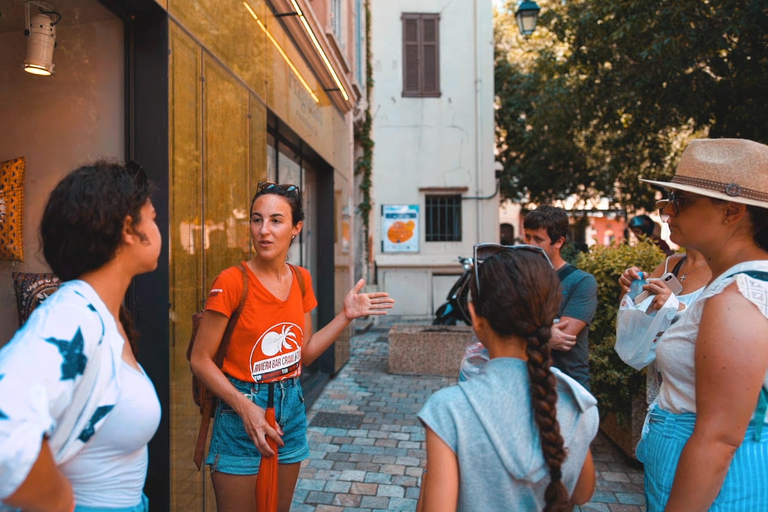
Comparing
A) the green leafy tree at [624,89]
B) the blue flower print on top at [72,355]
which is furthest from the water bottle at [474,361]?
the green leafy tree at [624,89]

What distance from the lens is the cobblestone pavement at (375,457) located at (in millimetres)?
3996

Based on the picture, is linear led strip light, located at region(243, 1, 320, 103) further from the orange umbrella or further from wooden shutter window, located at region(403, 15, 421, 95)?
wooden shutter window, located at region(403, 15, 421, 95)

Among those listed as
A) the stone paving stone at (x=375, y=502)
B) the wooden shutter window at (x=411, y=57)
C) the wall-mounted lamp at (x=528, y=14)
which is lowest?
the stone paving stone at (x=375, y=502)

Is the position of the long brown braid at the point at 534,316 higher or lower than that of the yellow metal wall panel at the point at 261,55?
lower

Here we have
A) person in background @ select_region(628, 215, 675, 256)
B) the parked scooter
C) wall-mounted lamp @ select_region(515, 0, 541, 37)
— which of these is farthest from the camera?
wall-mounted lamp @ select_region(515, 0, 541, 37)

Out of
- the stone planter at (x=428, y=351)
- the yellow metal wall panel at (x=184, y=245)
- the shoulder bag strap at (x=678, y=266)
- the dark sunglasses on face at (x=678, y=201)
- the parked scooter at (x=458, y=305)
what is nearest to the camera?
the dark sunglasses on face at (x=678, y=201)

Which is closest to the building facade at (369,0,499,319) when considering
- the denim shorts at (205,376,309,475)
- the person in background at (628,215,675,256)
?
the person in background at (628,215,675,256)

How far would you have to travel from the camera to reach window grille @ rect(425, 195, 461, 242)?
14359 millimetres

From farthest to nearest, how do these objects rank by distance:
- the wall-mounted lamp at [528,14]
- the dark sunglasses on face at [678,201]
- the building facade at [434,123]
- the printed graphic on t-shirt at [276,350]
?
the building facade at [434,123], the wall-mounted lamp at [528,14], the printed graphic on t-shirt at [276,350], the dark sunglasses on face at [678,201]

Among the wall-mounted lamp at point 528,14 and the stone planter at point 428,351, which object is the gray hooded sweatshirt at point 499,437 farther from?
the wall-mounted lamp at point 528,14

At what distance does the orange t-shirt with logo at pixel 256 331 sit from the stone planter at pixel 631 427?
3209 millimetres

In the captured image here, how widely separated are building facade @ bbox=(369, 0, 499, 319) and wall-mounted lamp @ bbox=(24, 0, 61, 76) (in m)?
11.5

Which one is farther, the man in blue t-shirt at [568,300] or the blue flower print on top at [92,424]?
the man in blue t-shirt at [568,300]

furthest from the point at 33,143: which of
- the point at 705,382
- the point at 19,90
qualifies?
the point at 705,382
